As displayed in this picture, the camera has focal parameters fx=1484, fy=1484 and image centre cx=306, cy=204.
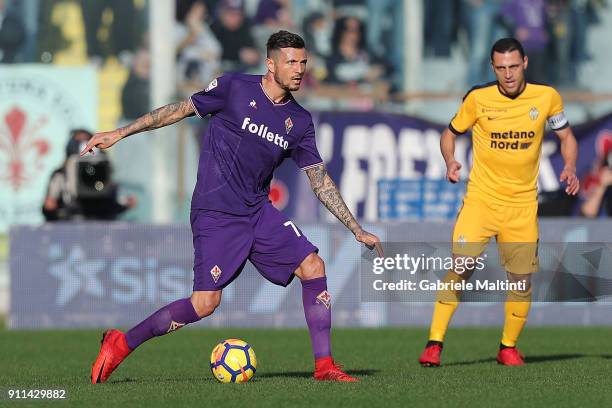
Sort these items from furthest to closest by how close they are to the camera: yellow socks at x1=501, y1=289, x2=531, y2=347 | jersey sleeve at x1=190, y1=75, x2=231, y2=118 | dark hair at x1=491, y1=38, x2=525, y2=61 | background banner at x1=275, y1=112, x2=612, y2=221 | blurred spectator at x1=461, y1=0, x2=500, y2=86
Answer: blurred spectator at x1=461, y1=0, x2=500, y2=86 < background banner at x1=275, y1=112, x2=612, y2=221 < yellow socks at x1=501, y1=289, x2=531, y2=347 < dark hair at x1=491, y1=38, x2=525, y2=61 < jersey sleeve at x1=190, y1=75, x2=231, y2=118

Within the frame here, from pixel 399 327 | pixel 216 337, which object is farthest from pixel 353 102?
pixel 216 337

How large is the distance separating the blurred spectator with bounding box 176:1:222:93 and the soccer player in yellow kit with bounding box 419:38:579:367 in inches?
366

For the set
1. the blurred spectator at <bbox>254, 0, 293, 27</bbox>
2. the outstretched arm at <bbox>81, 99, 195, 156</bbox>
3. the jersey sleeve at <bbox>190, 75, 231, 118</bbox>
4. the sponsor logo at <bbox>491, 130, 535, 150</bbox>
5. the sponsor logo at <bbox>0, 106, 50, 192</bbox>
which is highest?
Answer: the blurred spectator at <bbox>254, 0, 293, 27</bbox>

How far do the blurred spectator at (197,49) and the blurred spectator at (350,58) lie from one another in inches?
62.1

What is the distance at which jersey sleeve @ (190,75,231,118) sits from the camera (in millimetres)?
9414

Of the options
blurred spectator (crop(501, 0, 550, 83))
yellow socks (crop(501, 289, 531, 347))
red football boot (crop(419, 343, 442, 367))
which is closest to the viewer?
red football boot (crop(419, 343, 442, 367))

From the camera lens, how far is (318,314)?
948 cm

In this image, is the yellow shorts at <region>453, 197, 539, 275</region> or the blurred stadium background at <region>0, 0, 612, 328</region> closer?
the yellow shorts at <region>453, 197, 539, 275</region>

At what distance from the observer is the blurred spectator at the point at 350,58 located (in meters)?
20.1

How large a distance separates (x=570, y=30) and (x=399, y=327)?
731 cm

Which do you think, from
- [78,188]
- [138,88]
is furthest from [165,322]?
[138,88]

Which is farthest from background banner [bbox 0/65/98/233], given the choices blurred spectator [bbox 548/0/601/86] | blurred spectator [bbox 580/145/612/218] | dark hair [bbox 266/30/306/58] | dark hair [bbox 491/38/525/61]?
dark hair [bbox 266/30/306/58]

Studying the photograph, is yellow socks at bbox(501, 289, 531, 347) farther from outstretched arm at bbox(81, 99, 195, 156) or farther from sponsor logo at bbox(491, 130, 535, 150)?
outstretched arm at bbox(81, 99, 195, 156)

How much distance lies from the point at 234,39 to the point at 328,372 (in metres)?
11.2
